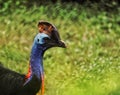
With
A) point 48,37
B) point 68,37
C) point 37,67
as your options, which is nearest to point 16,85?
point 37,67

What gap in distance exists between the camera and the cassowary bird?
6.96 meters

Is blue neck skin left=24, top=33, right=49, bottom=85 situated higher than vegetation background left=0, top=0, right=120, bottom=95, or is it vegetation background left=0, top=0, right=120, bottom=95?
blue neck skin left=24, top=33, right=49, bottom=85

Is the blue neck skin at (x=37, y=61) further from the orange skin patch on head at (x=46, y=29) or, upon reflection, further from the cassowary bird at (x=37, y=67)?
the orange skin patch on head at (x=46, y=29)

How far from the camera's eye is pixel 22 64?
10.0 m

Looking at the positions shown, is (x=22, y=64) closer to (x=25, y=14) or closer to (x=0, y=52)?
(x=0, y=52)

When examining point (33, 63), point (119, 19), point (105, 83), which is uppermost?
point (33, 63)

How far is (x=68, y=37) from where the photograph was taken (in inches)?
455

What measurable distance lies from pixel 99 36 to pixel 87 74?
2577 mm

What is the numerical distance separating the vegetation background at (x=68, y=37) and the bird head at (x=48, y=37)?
1460mm

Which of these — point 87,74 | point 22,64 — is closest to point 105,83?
point 87,74

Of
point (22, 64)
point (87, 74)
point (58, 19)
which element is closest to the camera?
point (87, 74)

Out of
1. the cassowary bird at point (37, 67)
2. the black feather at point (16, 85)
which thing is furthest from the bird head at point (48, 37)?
the black feather at point (16, 85)

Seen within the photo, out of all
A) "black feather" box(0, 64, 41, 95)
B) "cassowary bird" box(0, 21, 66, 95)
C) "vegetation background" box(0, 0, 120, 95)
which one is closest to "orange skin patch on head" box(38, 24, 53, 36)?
"cassowary bird" box(0, 21, 66, 95)

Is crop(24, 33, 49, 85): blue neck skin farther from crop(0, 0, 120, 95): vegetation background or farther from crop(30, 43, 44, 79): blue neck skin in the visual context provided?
crop(0, 0, 120, 95): vegetation background
